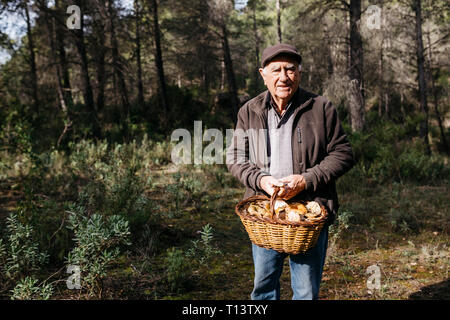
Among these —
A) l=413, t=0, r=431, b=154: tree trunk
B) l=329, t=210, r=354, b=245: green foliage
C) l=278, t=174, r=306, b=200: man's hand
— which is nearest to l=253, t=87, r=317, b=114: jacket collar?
l=278, t=174, r=306, b=200: man's hand

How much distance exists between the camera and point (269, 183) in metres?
1.96

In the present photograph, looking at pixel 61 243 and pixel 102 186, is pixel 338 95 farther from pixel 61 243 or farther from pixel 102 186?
pixel 61 243

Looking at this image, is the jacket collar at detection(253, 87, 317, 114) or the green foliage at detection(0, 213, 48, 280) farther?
the green foliage at detection(0, 213, 48, 280)

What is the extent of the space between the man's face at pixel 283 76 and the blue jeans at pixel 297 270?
87 cm

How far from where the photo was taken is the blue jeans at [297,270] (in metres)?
2.00

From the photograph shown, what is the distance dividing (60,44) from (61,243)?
46.8ft

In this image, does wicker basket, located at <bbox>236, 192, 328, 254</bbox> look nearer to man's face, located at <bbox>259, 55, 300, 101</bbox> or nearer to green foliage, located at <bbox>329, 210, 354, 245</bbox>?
man's face, located at <bbox>259, 55, 300, 101</bbox>

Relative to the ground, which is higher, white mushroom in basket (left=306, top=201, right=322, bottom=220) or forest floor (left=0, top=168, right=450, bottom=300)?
white mushroom in basket (left=306, top=201, right=322, bottom=220)

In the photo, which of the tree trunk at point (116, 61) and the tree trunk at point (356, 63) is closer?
the tree trunk at point (356, 63)

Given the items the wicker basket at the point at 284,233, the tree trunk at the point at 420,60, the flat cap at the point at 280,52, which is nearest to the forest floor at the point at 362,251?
the wicker basket at the point at 284,233

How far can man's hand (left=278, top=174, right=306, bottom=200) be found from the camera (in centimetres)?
192

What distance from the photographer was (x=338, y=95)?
9.34 meters

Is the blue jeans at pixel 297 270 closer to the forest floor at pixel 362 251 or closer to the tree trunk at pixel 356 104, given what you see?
the forest floor at pixel 362 251
